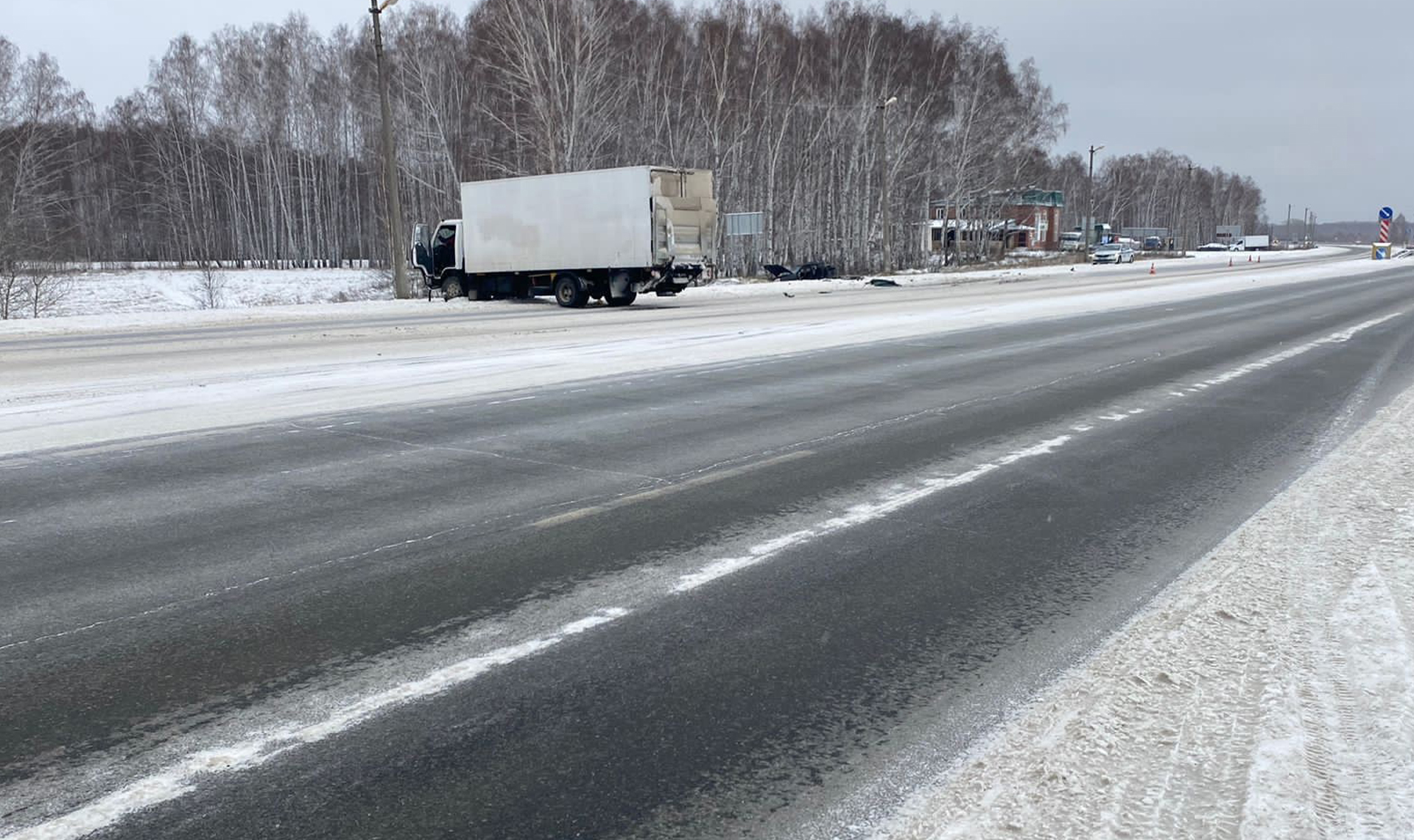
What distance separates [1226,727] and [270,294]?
49.5 metres

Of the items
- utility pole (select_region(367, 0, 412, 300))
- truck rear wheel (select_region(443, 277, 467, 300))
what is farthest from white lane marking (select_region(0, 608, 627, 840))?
truck rear wheel (select_region(443, 277, 467, 300))

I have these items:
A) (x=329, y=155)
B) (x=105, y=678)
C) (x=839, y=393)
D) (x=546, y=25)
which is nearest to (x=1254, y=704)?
(x=105, y=678)

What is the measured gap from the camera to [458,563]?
4898 millimetres

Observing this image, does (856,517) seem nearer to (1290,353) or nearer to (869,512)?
(869,512)

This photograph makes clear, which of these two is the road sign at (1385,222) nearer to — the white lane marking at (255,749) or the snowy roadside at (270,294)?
the snowy roadside at (270,294)

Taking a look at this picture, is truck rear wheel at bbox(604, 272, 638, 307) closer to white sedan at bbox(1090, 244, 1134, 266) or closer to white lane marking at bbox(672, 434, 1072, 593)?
white lane marking at bbox(672, 434, 1072, 593)

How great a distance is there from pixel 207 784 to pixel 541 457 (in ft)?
15.2

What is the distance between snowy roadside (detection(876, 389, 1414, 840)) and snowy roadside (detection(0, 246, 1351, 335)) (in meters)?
20.8

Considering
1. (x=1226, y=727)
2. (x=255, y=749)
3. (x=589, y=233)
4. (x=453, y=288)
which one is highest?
(x=589, y=233)

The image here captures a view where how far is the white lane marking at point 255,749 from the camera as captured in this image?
266cm

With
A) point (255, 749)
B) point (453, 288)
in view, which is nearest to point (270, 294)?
point (453, 288)

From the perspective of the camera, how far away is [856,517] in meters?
5.83

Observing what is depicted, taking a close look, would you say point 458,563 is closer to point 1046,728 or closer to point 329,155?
point 1046,728

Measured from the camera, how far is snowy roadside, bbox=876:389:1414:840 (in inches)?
109
